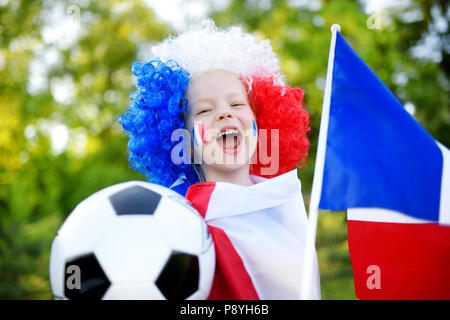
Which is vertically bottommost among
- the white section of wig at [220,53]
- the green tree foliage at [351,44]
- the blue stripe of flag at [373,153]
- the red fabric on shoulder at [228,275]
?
the red fabric on shoulder at [228,275]

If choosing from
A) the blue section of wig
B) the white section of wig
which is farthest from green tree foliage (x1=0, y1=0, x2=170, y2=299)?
the blue section of wig

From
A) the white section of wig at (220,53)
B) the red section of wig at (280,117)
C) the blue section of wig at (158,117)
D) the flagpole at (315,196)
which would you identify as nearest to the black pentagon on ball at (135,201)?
the flagpole at (315,196)

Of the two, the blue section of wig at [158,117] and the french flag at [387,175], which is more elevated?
the blue section of wig at [158,117]

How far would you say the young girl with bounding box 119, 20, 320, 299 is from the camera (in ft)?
6.66

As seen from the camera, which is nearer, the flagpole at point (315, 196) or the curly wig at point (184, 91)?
the flagpole at point (315, 196)

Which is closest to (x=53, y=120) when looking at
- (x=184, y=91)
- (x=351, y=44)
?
(x=351, y=44)

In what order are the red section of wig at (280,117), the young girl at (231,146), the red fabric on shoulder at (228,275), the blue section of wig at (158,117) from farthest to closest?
1. the red section of wig at (280,117)
2. the blue section of wig at (158,117)
3. the young girl at (231,146)
4. the red fabric on shoulder at (228,275)

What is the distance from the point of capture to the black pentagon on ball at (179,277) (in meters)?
1.57

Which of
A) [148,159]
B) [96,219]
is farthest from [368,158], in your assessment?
[148,159]

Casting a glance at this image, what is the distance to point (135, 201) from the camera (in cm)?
168

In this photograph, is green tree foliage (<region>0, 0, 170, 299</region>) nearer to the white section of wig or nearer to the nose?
the white section of wig

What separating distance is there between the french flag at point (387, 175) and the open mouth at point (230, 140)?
65 centimetres

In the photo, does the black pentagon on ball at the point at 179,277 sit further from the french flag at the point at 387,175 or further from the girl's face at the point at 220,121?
Answer: the girl's face at the point at 220,121

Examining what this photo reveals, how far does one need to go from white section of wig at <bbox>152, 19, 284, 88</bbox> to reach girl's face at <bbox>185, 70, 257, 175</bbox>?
8 centimetres
